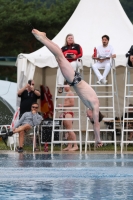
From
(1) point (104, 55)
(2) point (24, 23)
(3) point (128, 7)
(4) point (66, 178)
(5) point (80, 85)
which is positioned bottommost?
(4) point (66, 178)

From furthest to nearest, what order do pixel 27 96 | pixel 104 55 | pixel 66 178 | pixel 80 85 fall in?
1. pixel 27 96
2. pixel 104 55
3. pixel 80 85
4. pixel 66 178

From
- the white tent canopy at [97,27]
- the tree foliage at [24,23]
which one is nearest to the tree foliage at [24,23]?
the tree foliage at [24,23]

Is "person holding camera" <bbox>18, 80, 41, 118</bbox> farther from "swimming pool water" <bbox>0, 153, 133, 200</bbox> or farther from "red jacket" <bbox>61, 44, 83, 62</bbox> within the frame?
"swimming pool water" <bbox>0, 153, 133, 200</bbox>

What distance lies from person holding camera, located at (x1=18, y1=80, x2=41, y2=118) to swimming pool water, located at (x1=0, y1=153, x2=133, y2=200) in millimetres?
3647

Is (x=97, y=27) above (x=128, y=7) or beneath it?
beneath

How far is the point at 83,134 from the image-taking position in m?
22.1

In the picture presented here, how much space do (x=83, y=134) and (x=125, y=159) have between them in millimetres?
6604

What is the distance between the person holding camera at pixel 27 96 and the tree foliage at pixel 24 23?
30327 mm

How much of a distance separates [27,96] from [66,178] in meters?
8.91

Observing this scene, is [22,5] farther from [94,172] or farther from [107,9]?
[94,172]

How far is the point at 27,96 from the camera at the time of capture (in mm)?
19766

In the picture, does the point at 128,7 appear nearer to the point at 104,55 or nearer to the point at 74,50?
the point at 104,55

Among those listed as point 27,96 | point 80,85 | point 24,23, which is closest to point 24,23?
point 24,23

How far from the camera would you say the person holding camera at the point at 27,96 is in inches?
771
